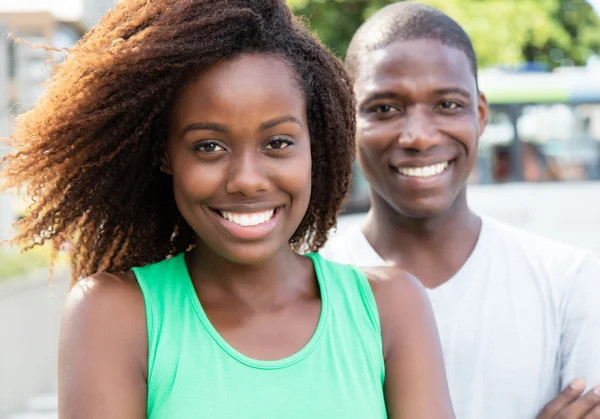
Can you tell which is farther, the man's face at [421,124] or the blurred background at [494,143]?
the blurred background at [494,143]

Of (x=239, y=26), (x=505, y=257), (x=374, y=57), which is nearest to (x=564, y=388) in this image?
(x=505, y=257)

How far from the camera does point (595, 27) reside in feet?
61.8

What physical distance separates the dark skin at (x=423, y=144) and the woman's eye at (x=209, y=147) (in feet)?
2.95

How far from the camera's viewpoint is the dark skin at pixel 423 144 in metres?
2.81

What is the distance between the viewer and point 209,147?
6.82 feet

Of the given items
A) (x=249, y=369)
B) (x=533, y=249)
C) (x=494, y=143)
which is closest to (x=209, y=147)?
(x=249, y=369)

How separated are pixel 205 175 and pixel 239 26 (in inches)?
14.7

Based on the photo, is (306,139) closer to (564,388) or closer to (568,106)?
(564,388)

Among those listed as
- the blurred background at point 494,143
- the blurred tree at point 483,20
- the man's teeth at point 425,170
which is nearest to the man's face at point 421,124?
the man's teeth at point 425,170

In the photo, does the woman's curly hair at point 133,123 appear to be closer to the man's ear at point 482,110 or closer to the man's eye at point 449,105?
the man's eye at point 449,105

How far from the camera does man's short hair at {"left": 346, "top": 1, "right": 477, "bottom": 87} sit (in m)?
2.89

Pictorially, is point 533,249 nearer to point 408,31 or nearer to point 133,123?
point 408,31

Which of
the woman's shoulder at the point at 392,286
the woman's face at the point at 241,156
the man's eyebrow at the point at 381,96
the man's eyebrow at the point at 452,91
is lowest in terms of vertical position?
the woman's shoulder at the point at 392,286

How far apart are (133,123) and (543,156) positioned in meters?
11.0
